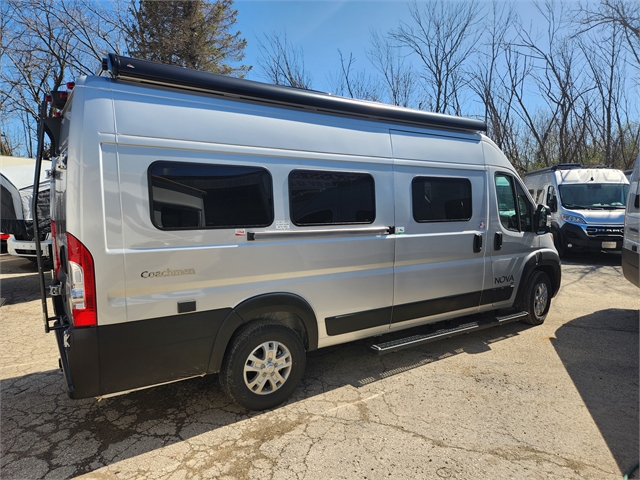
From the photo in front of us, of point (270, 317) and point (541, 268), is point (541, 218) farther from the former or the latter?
point (270, 317)

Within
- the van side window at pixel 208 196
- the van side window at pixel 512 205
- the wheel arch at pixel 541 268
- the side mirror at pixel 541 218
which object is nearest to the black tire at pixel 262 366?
the van side window at pixel 208 196

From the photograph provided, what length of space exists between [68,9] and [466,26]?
16.7 m

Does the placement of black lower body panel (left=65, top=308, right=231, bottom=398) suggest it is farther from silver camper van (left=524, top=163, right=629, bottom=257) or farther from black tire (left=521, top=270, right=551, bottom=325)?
silver camper van (left=524, top=163, right=629, bottom=257)

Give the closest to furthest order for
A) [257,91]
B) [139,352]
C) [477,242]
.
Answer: [139,352] < [257,91] < [477,242]

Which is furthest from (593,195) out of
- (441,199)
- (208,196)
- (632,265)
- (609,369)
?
(208,196)

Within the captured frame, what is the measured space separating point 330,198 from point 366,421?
1.92 metres

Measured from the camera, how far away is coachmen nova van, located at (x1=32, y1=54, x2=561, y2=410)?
273 centimetres

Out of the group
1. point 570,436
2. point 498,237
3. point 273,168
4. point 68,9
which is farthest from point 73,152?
point 68,9

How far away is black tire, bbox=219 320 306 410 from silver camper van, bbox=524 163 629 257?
29.6 feet

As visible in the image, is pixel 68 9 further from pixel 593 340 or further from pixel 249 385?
pixel 593 340

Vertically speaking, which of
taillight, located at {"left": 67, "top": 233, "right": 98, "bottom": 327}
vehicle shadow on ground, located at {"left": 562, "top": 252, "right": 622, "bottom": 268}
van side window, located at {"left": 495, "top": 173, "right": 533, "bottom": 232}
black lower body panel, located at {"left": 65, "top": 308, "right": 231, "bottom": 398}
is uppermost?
van side window, located at {"left": 495, "top": 173, "right": 533, "bottom": 232}

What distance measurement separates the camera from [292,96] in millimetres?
3539

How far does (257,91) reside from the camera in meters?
3.34

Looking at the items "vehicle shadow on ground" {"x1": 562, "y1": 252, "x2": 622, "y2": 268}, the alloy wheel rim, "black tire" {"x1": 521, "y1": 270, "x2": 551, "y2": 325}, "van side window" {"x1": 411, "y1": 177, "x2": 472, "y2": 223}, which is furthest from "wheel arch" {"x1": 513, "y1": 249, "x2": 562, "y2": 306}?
"vehicle shadow on ground" {"x1": 562, "y1": 252, "x2": 622, "y2": 268}
